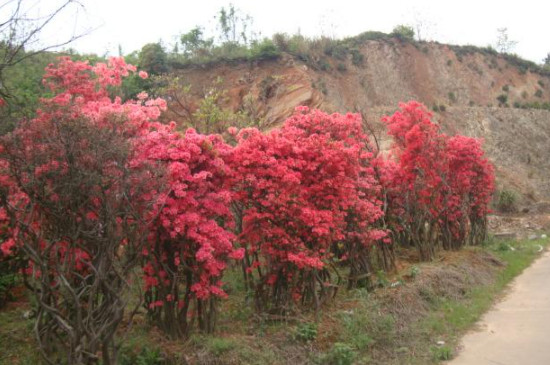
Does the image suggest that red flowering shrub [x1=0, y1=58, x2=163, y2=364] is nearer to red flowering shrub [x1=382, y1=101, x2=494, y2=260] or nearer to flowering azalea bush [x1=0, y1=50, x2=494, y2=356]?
flowering azalea bush [x1=0, y1=50, x2=494, y2=356]

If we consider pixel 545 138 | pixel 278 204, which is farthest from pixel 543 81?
pixel 278 204

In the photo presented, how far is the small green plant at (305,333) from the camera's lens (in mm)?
7285

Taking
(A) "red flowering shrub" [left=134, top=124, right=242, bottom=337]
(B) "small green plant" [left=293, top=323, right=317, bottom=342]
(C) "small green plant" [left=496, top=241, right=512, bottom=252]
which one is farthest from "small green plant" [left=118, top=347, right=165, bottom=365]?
(C) "small green plant" [left=496, top=241, right=512, bottom=252]

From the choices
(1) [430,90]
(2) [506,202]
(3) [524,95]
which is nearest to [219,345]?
(2) [506,202]

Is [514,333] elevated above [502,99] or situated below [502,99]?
below

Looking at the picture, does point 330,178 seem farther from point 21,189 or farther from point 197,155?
point 21,189

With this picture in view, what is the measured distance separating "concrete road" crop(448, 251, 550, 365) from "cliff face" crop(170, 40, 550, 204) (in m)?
16.1

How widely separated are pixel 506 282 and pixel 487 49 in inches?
1449

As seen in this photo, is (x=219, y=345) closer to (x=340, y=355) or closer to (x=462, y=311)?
(x=340, y=355)

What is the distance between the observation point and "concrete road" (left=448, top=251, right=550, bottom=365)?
6.94 meters

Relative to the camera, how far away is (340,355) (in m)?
6.78

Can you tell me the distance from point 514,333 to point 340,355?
317 centimetres

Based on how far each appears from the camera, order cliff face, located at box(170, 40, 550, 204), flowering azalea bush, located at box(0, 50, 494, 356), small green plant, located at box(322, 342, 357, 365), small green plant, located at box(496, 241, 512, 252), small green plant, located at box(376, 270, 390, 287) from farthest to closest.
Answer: cliff face, located at box(170, 40, 550, 204) < small green plant, located at box(496, 241, 512, 252) < small green plant, located at box(376, 270, 390, 287) < small green plant, located at box(322, 342, 357, 365) < flowering azalea bush, located at box(0, 50, 494, 356)

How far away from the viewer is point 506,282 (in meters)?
12.3
